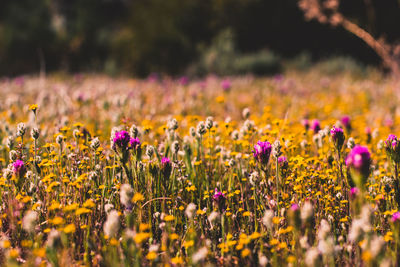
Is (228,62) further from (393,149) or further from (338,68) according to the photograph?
(393,149)

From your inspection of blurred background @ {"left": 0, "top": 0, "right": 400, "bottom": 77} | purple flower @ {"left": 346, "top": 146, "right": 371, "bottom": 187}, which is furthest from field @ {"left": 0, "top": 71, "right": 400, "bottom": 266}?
blurred background @ {"left": 0, "top": 0, "right": 400, "bottom": 77}

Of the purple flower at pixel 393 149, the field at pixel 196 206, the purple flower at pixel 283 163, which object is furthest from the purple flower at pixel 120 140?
the purple flower at pixel 393 149

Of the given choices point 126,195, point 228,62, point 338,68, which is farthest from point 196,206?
point 338,68

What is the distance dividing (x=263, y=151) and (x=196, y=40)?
12.5 m

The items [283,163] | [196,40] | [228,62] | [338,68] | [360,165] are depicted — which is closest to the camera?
[360,165]

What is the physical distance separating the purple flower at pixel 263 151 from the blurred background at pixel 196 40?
375 inches

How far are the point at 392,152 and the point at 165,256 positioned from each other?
1.50m

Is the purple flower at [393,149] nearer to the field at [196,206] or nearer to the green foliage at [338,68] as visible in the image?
the field at [196,206]

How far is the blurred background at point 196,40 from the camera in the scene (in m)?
12.9

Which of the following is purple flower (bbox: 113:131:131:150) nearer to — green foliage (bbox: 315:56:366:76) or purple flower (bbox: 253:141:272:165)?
purple flower (bbox: 253:141:272:165)

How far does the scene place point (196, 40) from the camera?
46.4 ft

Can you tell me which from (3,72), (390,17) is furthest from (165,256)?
(390,17)

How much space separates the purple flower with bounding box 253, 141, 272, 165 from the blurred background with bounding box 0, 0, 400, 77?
9.52 meters

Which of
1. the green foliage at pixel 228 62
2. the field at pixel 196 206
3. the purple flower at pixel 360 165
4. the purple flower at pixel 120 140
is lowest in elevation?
the field at pixel 196 206
